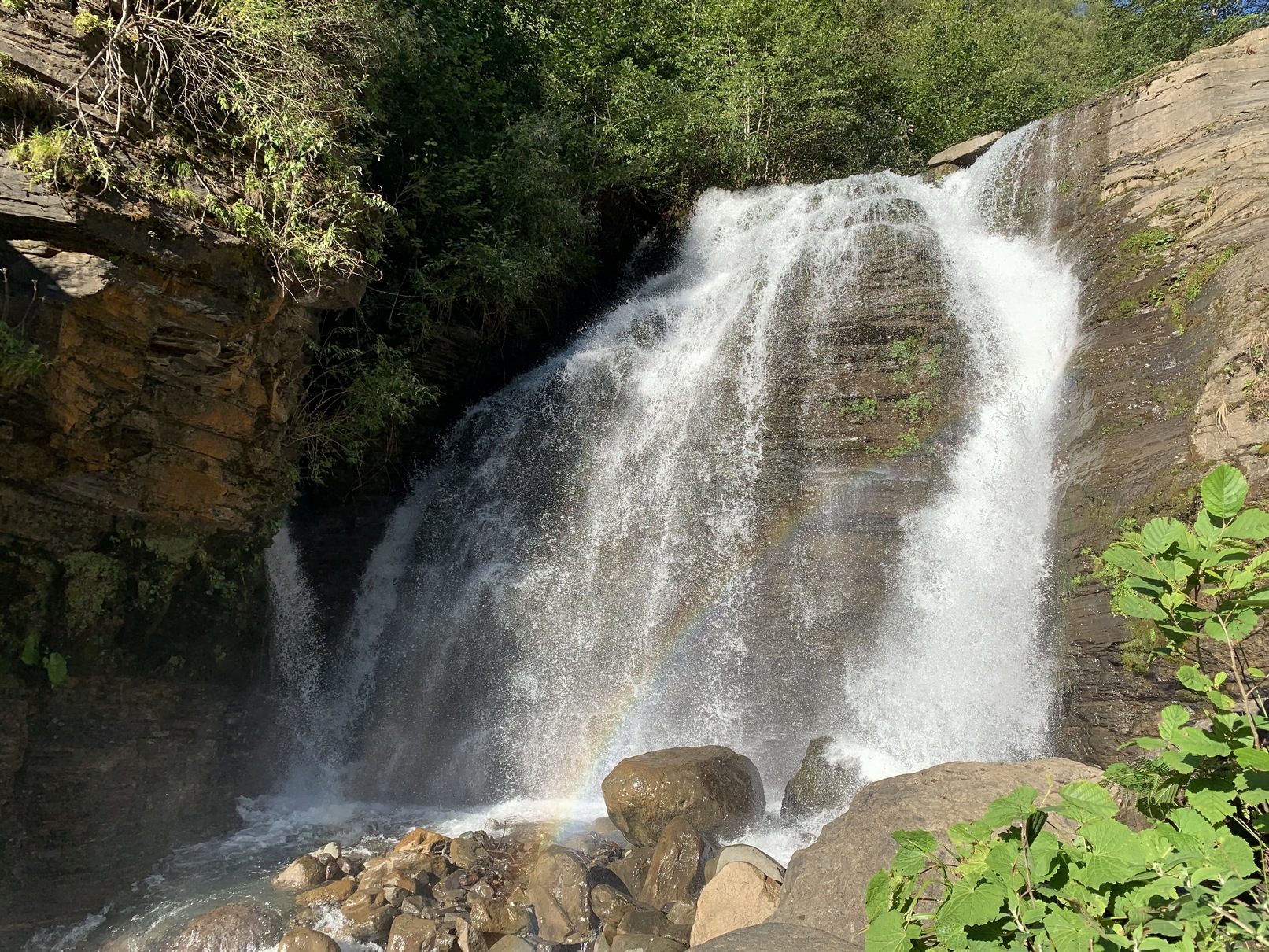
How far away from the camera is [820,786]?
26.0 ft

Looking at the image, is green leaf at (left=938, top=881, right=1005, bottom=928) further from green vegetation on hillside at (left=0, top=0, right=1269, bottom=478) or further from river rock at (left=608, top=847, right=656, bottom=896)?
green vegetation on hillside at (left=0, top=0, right=1269, bottom=478)

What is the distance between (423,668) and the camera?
10.9 metres

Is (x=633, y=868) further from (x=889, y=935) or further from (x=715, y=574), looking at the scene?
(x=889, y=935)

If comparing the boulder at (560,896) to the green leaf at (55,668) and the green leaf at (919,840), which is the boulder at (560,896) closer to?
the green leaf at (55,668)

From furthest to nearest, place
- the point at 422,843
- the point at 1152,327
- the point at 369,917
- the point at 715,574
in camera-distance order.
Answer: the point at 715,574 → the point at 1152,327 → the point at 422,843 → the point at 369,917

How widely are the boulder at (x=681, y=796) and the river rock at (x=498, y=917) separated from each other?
133cm

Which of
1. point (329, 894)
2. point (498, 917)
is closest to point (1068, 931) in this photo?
Answer: point (498, 917)

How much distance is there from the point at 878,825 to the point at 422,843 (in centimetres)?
454

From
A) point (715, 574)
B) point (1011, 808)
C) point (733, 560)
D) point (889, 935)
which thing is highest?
point (1011, 808)

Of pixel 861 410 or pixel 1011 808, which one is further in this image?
pixel 861 410

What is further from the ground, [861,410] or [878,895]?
[861,410]

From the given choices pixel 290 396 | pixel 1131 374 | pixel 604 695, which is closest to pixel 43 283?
pixel 290 396

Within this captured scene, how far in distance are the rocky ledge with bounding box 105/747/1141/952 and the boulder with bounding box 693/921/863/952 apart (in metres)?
0.65

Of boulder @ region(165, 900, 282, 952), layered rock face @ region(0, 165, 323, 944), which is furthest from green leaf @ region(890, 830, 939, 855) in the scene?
layered rock face @ region(0, 165, 323, 944)
